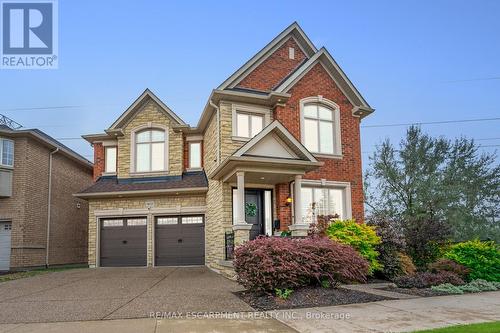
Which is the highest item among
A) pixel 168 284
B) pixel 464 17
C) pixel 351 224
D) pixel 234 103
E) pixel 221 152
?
pixel 464 17

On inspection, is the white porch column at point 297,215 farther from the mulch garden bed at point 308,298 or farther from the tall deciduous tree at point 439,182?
the tall deciduous tree at point 439,182

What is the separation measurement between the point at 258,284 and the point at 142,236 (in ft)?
34.0

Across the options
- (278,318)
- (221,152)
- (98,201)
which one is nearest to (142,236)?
(98,201)

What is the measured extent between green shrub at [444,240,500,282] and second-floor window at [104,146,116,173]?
14364 mm

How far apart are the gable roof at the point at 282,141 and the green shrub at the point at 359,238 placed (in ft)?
7.72

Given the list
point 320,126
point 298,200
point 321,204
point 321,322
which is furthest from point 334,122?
point 321,322

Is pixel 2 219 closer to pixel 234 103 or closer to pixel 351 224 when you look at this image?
pixel 234 103

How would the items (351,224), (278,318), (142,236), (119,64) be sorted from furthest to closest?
(119,64) < (142,236) < (351,224) < (278,318)

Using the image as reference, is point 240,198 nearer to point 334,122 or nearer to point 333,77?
point 334,122

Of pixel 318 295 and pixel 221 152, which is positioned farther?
pixel 221 152

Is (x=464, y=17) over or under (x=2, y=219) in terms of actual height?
over

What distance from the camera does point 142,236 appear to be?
59.0 feet

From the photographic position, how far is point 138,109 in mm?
18703

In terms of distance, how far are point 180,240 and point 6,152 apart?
9137 mm
